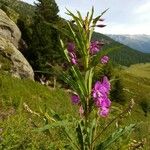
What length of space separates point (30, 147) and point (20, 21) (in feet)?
120

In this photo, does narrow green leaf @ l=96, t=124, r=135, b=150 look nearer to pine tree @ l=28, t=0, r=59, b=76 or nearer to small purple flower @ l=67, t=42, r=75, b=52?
small purple flower @ l=67, t=42, r=75, b=52

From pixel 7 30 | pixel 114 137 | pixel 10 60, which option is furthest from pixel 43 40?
pixel 114 137

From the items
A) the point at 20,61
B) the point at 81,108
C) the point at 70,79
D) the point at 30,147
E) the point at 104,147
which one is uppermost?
the point at 70,79

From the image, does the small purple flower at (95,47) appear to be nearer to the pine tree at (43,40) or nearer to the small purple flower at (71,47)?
the small purple flower at (71,47)

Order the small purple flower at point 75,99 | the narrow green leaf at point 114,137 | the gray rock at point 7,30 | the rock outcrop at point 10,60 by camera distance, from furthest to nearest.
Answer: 1. the gray rock at point 7,30
2. the rock outcrop at point 10,60
3. the narrow green leaf at point 114,137
4. the small purple flower at point 75,99

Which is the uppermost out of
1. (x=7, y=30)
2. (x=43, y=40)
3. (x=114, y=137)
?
(x=114, y=137)

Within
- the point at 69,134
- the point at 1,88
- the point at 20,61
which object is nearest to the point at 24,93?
the point at 1,88

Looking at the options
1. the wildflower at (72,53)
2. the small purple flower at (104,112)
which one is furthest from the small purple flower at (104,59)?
the small purple flower at (104,112)

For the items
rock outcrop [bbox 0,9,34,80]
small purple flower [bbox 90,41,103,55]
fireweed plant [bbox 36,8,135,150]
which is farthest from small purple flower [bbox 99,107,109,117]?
rock outcrop [bbox 0,9,34,80]

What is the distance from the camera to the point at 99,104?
4.77 meters

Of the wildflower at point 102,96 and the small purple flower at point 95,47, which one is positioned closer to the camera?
the wildflower at point 102,96

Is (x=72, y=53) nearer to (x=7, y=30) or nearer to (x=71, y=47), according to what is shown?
(x=71, y=47)

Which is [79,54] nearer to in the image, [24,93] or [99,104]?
[99,104]

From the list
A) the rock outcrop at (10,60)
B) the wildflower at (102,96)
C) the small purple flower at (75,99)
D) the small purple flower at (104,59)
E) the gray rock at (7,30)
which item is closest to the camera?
the wildflower at (102,96)
